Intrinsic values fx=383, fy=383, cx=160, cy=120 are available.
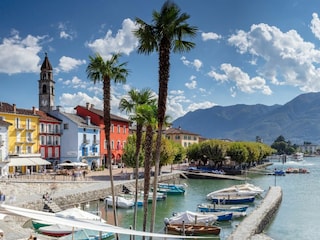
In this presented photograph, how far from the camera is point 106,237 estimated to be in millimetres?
28125

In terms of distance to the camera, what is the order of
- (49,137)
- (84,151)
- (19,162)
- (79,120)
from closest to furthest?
(19,162)
(49,137)
(84,151)
(79,120)

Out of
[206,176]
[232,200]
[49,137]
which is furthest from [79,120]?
[232,200]

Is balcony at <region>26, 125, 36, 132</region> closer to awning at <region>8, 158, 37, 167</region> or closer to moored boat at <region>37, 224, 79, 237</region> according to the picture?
awning at <region>8, 158, 37, 167</region>

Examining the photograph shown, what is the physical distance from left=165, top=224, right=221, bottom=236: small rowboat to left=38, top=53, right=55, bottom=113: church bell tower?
51990 millimetres

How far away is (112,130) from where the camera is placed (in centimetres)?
8375

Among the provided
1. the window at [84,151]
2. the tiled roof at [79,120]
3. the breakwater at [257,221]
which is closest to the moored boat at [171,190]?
the breakwater at [257,221]

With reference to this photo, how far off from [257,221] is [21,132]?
4644 cm

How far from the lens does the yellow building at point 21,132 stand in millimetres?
61162

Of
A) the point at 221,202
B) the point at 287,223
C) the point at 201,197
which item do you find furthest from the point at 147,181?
the point at 201,197

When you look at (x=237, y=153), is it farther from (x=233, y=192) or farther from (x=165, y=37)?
(x=165, y=37)

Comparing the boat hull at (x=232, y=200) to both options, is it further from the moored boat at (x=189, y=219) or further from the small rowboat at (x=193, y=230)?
the small rowboat at (x=193, y=230)

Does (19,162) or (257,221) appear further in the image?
(19,162)

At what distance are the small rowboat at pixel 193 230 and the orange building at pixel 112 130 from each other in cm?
5189

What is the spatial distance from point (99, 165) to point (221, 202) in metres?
39.2
